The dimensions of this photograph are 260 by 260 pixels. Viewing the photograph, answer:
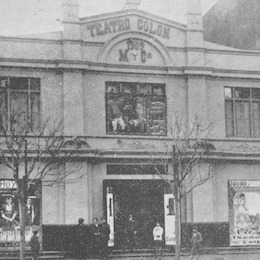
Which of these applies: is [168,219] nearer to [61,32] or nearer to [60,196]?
[60,196]

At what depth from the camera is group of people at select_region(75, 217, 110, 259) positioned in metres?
23.3

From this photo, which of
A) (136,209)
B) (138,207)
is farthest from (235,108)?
(136,209)

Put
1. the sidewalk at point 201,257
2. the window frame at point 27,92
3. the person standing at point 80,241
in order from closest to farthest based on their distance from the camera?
the person standing at point 80,241, the sidewalk at point 201,257, the window frame at point 27,92

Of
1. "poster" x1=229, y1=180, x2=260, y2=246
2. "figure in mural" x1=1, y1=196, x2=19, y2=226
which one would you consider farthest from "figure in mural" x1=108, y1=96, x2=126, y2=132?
"poster" x1=229, y1=180, x2=260, y2=246

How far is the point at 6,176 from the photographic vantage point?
25.1 meters

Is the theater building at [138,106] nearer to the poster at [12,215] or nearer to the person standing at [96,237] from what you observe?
the poster at [12,215]

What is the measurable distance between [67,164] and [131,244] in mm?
4444

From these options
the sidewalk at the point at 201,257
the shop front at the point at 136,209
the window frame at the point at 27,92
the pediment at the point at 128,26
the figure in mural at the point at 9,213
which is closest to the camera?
the sidewalk at the point at 201,257

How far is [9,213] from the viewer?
24.9m

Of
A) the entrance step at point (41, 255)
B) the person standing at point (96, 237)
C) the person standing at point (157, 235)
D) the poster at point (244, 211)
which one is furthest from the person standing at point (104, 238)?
the poster at point (244, 211)

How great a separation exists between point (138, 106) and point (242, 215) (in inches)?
268

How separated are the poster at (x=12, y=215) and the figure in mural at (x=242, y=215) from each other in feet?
29.2

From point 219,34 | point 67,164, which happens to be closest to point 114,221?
point 67,164

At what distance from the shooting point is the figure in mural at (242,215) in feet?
90.8
